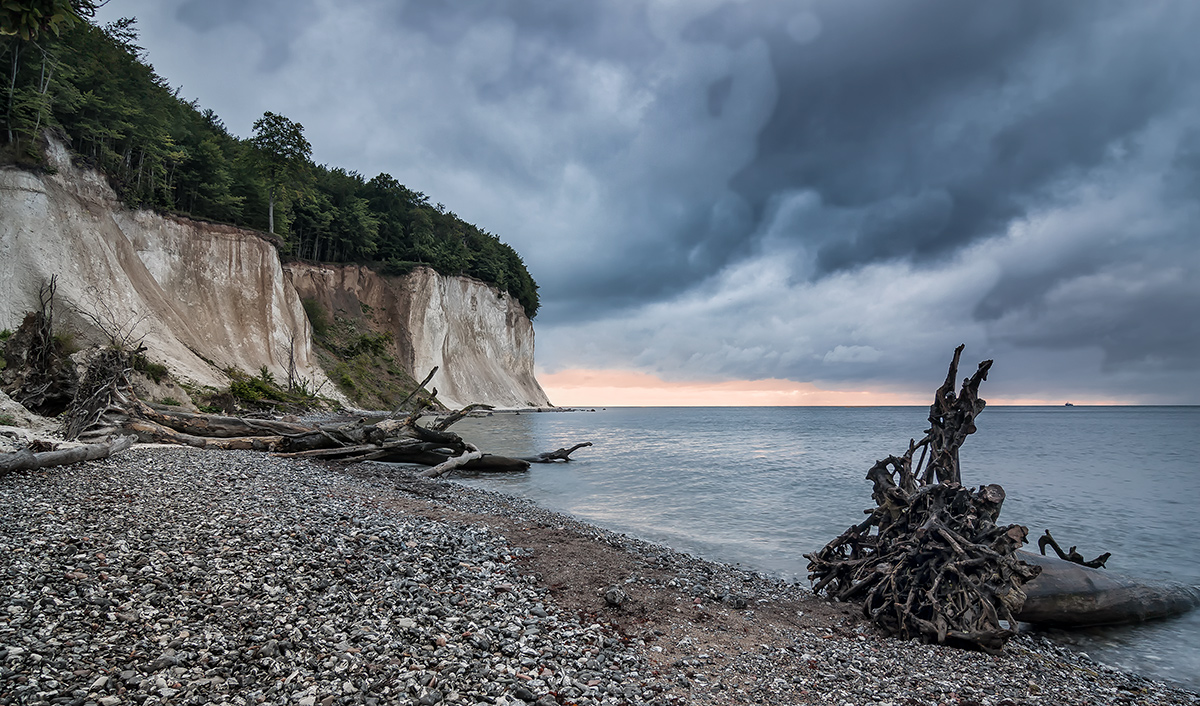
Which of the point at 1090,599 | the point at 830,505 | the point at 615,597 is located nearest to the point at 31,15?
the point at 615,597

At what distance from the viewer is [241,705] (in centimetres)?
318

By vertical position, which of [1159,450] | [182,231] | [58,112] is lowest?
[1159,450]

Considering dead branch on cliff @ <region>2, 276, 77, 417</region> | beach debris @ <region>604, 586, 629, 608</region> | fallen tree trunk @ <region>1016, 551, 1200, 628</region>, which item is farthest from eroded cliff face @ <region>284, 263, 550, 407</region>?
fallen tree trunk @ <region>1016, 551, 1200, 628</region>

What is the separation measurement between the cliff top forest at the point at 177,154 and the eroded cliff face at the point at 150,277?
182 centimetres

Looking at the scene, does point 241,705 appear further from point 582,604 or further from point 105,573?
point 582,604

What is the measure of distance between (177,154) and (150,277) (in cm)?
921

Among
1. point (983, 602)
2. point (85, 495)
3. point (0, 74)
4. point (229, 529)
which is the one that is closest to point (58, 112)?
point (0, 74)

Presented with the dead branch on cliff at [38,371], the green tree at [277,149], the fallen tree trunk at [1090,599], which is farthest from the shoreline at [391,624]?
the green tree at [277,149]

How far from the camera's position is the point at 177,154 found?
3506 centimetres

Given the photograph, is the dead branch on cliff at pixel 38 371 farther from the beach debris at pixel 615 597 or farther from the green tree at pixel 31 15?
the beach debris at pixel 615 597

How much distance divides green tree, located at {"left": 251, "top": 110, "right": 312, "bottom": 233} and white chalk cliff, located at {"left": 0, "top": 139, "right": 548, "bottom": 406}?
8.03 m

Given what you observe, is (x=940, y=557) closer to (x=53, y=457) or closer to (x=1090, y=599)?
(x=1090, y=599)

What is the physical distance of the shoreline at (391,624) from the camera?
3.49m

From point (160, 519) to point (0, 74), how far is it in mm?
37209
